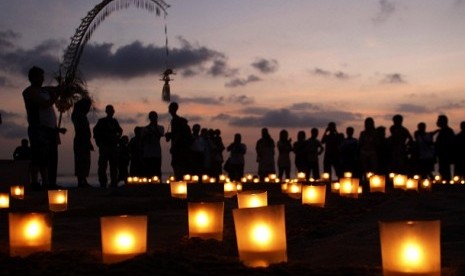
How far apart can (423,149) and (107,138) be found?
6351 mm

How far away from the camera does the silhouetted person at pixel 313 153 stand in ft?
44.5

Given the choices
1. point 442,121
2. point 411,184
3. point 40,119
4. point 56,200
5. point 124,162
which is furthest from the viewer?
point 124,162

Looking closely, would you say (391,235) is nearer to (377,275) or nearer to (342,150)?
(377,275)

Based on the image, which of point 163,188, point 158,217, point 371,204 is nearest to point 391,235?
point 158,217

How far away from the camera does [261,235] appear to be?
329 centimetres

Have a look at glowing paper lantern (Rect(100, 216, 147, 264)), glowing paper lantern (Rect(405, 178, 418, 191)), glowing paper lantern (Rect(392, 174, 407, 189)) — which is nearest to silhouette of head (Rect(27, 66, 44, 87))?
glowing paper lantern (Rect(392, 174, 407, 189))

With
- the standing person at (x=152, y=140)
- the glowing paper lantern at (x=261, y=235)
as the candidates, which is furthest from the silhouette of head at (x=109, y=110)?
the glowing paper lantern at (x=261, y=235)

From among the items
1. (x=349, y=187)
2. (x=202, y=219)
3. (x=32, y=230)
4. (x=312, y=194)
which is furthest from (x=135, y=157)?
(x=32, y=230)

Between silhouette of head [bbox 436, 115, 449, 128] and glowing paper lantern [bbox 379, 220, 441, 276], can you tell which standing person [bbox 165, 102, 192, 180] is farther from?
glowing paper lantern [bbox 379, 220, 441, 276]

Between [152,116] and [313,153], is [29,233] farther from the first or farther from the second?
[313,153]

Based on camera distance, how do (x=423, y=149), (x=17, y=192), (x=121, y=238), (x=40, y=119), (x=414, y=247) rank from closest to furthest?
1. (x=414, y=247)
2. (x=121, y=238)
3. (x=17, y=192)
4. (x=40, y=119)
5. (x=423, y=149)

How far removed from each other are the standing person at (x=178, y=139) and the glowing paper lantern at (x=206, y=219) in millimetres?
6822

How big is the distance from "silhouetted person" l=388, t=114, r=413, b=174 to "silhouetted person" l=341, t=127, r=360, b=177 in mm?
706

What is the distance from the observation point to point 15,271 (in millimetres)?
2918
